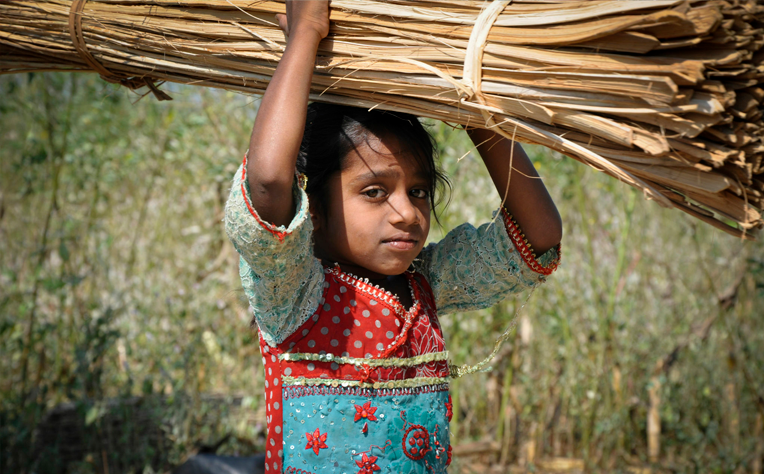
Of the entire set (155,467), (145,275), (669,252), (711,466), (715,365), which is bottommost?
(155,467)

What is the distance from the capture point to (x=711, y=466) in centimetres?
279

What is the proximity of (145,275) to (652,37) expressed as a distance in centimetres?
305

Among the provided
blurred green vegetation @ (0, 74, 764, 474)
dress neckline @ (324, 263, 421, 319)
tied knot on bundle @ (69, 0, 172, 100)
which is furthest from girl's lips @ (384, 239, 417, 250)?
blurred green vegetation @ (0, 74, 764, 474)

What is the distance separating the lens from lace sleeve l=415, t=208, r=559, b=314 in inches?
55.6

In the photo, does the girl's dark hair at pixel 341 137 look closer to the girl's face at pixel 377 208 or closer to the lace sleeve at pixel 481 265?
the girl's face at pixel 377 208

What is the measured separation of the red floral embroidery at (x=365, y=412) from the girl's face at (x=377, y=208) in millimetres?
268

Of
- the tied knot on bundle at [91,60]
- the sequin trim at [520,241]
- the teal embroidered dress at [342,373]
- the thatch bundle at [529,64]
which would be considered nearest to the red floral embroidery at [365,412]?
the teal embroidered dress at [342,373]

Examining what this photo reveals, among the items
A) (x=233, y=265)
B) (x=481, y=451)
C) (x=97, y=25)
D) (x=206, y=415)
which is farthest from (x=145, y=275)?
(x=97, y=25)

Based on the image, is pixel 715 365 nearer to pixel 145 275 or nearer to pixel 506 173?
pixel 506 173

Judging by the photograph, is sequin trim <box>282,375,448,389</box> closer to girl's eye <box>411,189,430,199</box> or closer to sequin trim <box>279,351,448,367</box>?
sequin trim <box>279,351,448,367</box>

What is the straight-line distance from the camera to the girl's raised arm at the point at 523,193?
1.38 meters

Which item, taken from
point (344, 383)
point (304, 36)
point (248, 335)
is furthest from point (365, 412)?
point (248, 335)

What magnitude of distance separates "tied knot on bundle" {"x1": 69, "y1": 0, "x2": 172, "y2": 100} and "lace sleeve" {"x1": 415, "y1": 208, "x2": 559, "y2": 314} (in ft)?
2.41

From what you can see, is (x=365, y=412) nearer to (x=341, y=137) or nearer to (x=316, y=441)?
(x=316, y=441)
